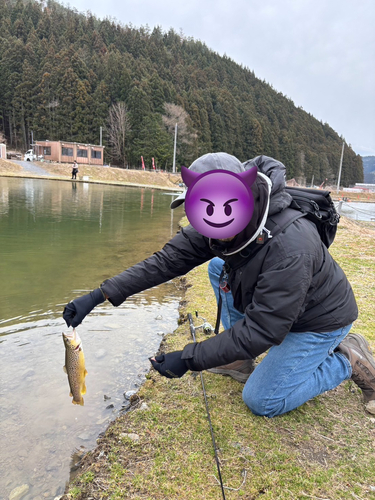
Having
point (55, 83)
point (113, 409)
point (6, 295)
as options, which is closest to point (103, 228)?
point (6, 295)

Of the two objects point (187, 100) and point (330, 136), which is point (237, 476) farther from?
point (330, 136)

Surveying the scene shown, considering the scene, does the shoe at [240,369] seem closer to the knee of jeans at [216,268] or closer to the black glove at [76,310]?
the knee of jeans at [216,268]

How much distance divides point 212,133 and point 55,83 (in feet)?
111

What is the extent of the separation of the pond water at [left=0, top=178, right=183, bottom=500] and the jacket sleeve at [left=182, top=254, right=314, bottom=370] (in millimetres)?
1236

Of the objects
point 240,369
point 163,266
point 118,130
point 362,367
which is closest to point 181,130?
point 118,130

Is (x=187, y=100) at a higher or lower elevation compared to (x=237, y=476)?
higher

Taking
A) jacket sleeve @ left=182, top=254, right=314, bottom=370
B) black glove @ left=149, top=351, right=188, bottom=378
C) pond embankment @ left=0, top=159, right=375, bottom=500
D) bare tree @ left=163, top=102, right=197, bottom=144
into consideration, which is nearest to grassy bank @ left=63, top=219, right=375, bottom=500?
pond embankment @ left=0, top=159, right=375, bottom=500

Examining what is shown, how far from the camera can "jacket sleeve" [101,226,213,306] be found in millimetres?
2371

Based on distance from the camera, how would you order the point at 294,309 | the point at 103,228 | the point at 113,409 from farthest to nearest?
the point at 103,228 → the point at 113,409 → the point at 294,309

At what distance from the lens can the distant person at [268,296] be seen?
1.67 meters

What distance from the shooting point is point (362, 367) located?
2.36 meters

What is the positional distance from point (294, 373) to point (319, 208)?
1.05m

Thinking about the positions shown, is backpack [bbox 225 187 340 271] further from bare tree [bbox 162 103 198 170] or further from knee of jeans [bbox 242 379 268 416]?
bare tree [bbox 162 103 198 170]

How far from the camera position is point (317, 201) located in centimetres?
205
